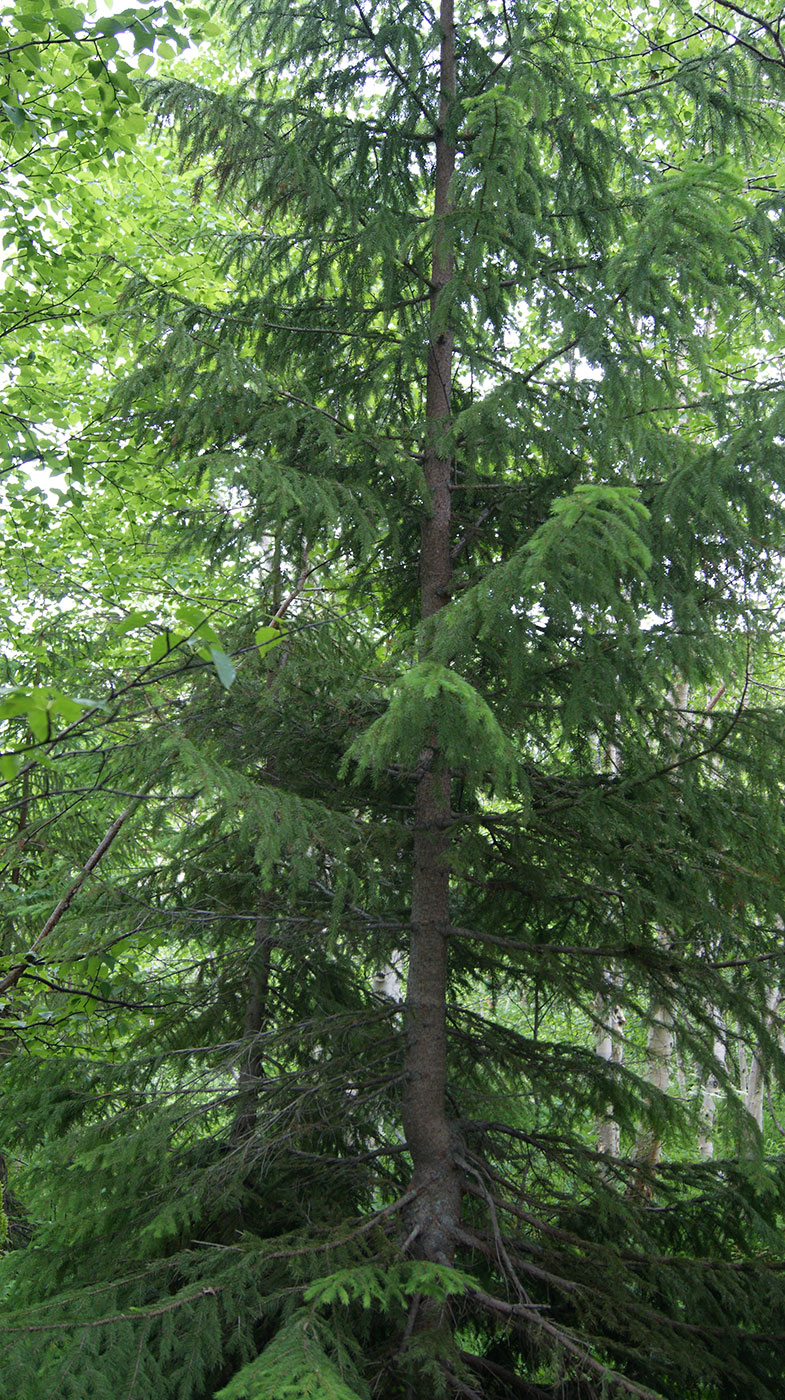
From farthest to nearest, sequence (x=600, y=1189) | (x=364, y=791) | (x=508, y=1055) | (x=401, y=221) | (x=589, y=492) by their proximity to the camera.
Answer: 1. (x=364, y=791)
2. (x=401, y=221)
3. (x=508, y=1055)
4. (x=600, y=1189)
5. (x=589, y=492)

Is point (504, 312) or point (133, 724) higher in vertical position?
point (504, 312)

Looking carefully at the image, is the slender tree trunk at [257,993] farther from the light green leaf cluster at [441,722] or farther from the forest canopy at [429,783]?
the light green leaf cluster at [441,722]

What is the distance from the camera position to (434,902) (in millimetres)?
4520

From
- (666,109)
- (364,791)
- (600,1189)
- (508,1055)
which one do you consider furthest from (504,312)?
(600,1189)

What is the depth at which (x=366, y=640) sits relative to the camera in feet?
17.6

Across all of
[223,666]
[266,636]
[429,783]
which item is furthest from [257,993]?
[223,666]

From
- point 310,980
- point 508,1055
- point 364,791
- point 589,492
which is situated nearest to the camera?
point 589,492

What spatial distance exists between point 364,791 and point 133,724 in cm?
129

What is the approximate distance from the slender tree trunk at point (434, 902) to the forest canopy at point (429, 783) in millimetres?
19

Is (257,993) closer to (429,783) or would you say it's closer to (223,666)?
(429,783)

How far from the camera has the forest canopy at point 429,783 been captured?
3.38m

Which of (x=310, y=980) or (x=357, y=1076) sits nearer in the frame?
(x=357, y=1076)

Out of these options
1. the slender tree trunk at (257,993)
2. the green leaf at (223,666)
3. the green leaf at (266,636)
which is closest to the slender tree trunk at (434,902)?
the slender tree trunk at (257,993)

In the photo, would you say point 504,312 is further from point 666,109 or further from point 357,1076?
point 357,1076
